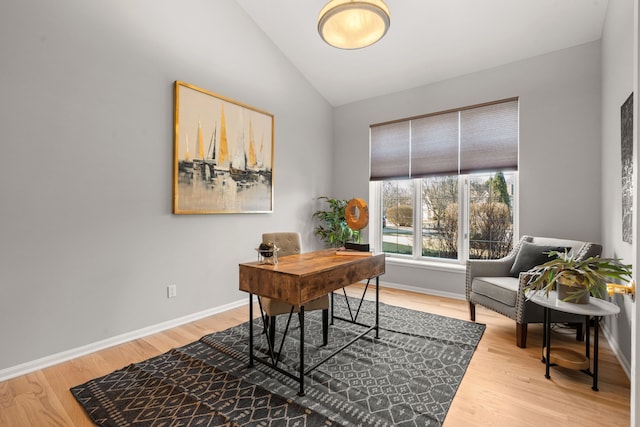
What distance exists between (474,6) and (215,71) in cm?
268

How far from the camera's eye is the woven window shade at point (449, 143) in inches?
142

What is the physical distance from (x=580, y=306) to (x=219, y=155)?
3.25 meters

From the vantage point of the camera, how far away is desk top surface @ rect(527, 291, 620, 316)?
1862 millimetres

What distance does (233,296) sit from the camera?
3.51 m

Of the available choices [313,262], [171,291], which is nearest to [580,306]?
[313,262]

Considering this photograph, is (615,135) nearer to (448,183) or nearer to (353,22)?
(448,183)

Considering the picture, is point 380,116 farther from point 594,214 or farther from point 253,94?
point 594,214

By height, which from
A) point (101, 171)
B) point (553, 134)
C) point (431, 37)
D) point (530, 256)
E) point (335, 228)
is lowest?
point (530, 256)

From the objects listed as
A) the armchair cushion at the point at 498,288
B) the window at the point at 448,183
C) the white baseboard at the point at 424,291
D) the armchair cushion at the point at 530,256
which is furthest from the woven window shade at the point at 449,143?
the white baseboard at the point at 424,291

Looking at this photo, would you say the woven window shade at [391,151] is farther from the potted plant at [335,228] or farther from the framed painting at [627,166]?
the framed painting at [627,166]

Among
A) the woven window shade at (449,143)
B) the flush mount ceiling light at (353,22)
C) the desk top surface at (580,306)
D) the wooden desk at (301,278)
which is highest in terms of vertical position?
A: the flush mount ceiling light at (353,22)

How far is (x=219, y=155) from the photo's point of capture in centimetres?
326

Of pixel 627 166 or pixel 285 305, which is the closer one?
pixel 627 166

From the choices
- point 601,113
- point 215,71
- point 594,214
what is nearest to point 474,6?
point 601,113
